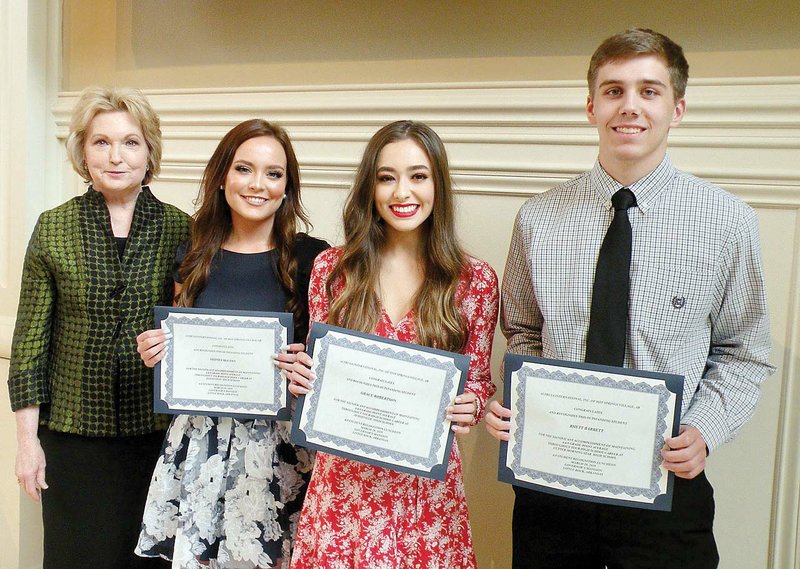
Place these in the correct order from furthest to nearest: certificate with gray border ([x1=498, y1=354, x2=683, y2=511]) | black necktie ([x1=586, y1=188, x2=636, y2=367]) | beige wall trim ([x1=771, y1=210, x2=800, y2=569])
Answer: beige wall trim ([x1=771, y1=210, x2=800, y2=569]) < black necktie ([x1=586, y1=188, x2=636, y2=367]) < certificate with gray border ([x1=498, y1=354, x2=683, y2=511])

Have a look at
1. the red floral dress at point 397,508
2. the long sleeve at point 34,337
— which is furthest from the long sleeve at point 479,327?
the long sleeve at point 34,337

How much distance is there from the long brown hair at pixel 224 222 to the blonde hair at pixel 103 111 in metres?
0.25

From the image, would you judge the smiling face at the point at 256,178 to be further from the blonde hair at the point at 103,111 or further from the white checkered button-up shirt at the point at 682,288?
the white checkered button-up shirt at the point at 682,288

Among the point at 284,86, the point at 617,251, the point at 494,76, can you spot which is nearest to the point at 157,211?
the point at 284,86

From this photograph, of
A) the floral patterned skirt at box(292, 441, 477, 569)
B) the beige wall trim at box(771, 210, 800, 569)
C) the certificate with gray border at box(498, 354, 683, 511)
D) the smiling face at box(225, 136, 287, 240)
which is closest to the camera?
the certificate with gray border at box(498, 354, 683, 511)

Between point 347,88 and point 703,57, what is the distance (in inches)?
43.5

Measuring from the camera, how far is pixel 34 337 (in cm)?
193

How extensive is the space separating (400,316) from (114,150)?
3.06ft

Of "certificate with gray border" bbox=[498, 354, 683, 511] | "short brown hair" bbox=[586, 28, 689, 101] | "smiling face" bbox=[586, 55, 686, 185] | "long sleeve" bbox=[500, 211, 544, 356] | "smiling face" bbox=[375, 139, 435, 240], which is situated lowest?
"certificate with gray border" bbox=[498, 354, 683, 511]

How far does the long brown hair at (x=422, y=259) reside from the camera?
1.59 m

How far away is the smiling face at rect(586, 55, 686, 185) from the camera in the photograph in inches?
55.1

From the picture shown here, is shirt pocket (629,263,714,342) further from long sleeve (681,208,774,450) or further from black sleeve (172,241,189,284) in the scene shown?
black sleeve (172,241,189,284)

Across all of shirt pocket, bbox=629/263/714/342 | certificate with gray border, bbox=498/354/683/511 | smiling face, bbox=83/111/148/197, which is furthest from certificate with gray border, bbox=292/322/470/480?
smiling face, bbox=83/111/148/197

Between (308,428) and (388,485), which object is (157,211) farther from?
(388,485)
